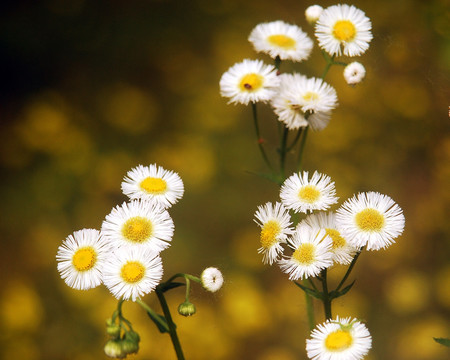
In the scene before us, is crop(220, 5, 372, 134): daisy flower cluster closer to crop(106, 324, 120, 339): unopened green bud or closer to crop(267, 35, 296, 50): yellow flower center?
crop(267, 35, 296, 50): yellow flower center

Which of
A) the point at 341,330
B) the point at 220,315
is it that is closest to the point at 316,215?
the point at 341,330

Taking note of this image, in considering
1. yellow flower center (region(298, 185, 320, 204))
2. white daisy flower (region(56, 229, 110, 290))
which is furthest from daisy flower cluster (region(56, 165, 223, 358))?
yellow flower center (region(298, 185, 320, 204))

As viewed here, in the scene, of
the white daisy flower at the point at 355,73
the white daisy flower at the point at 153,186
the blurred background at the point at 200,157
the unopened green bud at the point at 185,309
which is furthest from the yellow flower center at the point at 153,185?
the blurred background at the point at 200,157

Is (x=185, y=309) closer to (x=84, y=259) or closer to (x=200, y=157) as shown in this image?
(x=84, y=259)

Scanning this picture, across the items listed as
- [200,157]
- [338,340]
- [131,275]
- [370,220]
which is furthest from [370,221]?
[200,157]

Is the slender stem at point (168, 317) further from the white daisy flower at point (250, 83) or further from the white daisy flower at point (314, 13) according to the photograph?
the white daisy flower at point (314, 13)

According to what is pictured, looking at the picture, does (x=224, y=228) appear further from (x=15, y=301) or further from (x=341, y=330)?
(x=341, y=330)
